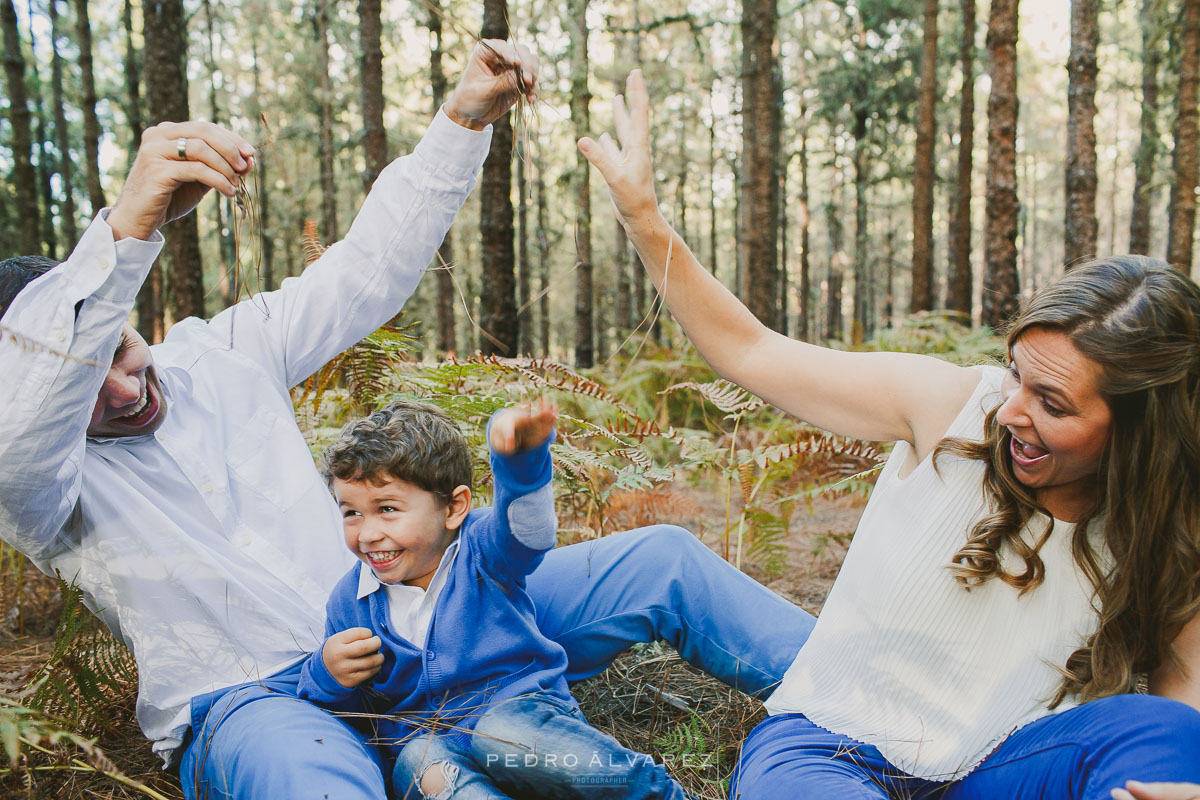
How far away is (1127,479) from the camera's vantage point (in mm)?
1718

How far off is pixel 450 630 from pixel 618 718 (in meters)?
0.92

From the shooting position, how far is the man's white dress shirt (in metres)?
1.78

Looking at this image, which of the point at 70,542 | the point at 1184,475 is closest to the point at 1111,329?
the point at 1184,475

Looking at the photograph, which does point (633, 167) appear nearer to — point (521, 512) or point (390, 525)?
point (521, 512)

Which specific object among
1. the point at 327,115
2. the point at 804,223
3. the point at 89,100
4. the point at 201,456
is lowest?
the point at 201,456

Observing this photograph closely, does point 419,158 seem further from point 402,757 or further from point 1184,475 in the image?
point 1184,475

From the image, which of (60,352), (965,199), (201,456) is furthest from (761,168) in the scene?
(60,352)

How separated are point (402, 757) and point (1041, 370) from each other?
1743 mm

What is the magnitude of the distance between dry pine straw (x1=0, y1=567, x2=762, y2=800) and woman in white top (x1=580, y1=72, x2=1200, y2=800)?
1.39 feet

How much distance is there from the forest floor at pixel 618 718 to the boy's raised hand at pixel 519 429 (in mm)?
1049

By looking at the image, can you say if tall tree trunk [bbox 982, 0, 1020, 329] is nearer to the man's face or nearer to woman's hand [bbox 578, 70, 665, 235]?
woman's hand [bbox 578, 70, 665, 235]

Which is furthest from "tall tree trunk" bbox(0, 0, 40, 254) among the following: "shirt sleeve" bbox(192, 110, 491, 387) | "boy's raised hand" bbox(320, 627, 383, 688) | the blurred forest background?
"boy's raised hand" bbox(320, 627, 383, 688)

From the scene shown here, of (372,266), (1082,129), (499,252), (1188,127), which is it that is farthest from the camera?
(1188,127)

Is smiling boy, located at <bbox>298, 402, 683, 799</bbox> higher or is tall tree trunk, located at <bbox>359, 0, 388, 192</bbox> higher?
tall tree trunk, located at <bbox>359, 0, 388, 192</bbox>
